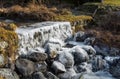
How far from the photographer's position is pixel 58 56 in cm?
1401

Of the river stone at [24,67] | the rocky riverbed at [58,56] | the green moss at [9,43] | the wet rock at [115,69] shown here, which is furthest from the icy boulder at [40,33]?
the wet rock at [115,69]

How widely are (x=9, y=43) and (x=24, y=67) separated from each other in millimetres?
943

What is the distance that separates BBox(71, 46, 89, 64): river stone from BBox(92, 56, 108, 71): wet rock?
14.0 inches

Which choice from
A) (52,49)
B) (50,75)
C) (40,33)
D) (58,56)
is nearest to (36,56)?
(50,75)

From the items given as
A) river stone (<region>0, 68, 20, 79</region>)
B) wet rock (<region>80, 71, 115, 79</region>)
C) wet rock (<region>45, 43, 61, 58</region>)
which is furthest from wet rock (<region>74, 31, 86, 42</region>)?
river stone (<region>0, 68, 20, 79</region>)

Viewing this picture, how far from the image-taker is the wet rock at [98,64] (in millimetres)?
14453

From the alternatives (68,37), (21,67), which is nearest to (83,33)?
(68,37)

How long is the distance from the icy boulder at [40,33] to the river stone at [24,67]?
21.9 inches

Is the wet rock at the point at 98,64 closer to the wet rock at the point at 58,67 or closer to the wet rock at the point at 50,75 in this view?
the wet rock at the point at 58,67

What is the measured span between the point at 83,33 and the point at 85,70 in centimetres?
297

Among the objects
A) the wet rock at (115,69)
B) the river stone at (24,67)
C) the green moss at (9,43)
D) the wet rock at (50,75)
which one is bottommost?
the wet rock at (115,69)

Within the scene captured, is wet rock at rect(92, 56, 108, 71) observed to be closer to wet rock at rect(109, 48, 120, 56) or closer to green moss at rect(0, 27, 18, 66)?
wet rock at rect(109, 48, 120, 56)

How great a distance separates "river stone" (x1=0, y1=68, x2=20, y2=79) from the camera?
11.9m

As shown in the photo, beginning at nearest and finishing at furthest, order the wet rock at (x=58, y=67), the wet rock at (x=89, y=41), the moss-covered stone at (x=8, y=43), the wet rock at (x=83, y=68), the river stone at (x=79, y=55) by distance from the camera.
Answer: the moss-covered stone at (x=8, y=43) → the wet rock at (x=58, y=67) → the wet rock at (x=83, y=68) → the river stone at (x=79, y=55) → the wet rock at (x=89, y=41)
